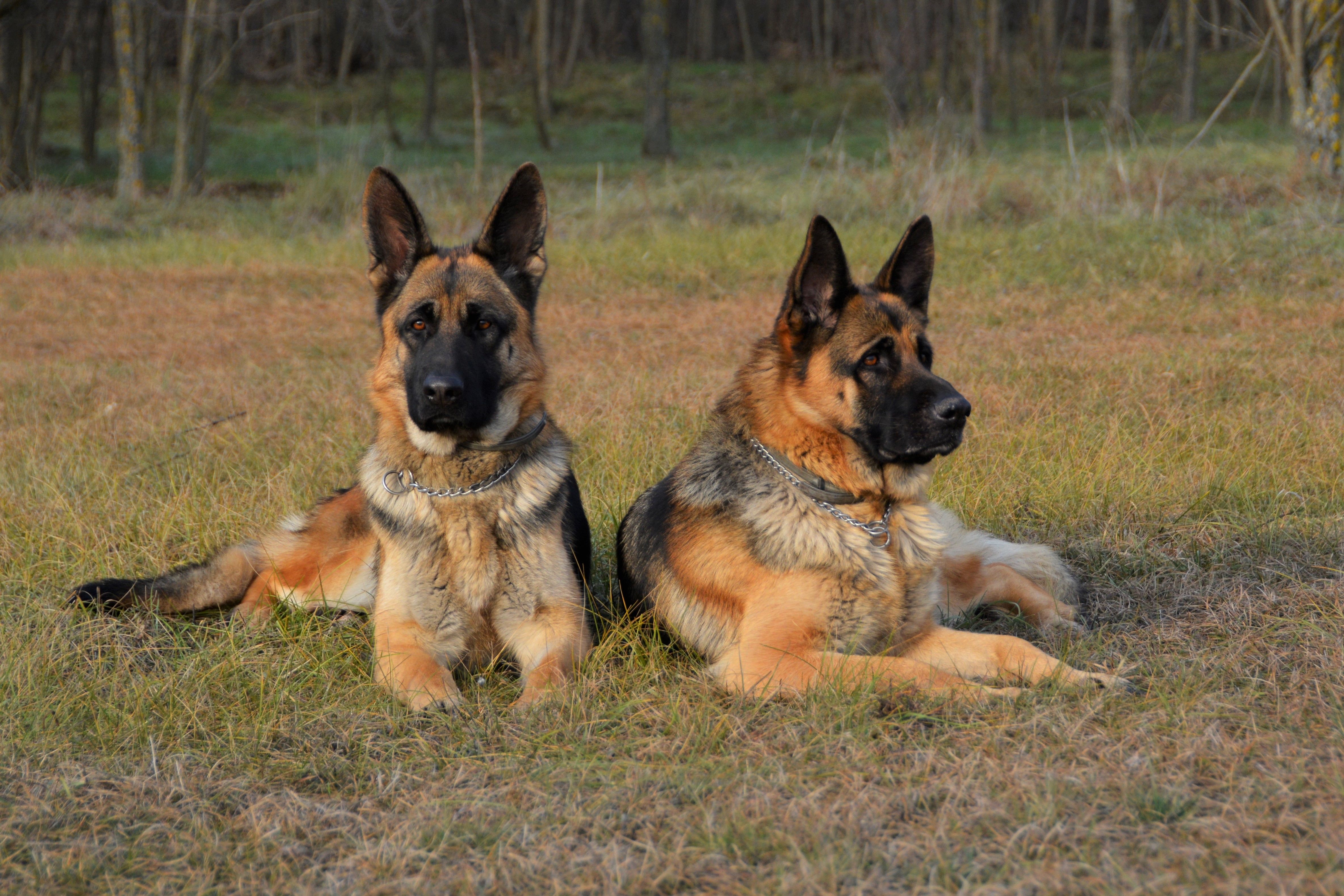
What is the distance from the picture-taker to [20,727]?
328 cm

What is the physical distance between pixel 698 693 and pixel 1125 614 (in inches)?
73.1

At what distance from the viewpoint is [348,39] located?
35438 mm

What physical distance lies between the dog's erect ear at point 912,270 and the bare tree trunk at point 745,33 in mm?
38555

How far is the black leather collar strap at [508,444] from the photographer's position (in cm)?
388

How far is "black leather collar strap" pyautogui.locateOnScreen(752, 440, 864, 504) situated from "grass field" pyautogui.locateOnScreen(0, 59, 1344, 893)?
0.74m

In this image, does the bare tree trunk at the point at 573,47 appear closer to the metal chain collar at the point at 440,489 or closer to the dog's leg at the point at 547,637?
the metal chain collar at the point at 440,489

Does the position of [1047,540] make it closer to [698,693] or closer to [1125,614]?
[1125,614]

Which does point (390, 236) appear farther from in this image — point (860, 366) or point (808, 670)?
point (808, 670)

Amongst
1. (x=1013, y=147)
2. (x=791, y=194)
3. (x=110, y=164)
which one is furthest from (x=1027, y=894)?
(x=110, y=164)

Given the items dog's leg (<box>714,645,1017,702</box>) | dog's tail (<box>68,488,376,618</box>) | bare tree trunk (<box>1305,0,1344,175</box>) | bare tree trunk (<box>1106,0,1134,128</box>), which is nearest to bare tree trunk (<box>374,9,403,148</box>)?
bare tree trunk (<box>1106,0,1134,128</box>)

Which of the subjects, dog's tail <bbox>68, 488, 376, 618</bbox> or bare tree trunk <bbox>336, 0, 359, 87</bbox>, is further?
bare tree trunk <bbox>336, 0, 359, 87</bbox>

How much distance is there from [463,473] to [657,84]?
2307 centimetres

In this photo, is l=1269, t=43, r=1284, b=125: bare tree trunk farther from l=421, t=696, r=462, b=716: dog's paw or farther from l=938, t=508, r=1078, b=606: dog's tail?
l=421, t=696, r=462, b=716: dog's paw

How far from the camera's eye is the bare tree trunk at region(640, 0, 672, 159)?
24.4 meters
